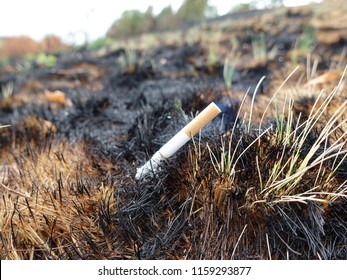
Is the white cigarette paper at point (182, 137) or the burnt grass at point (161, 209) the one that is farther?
the white cigarette paper at point (182, 137)

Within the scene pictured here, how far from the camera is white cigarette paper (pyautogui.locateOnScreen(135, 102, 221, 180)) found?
1355 mm

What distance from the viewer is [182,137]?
1406mm

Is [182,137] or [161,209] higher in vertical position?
[182,137]

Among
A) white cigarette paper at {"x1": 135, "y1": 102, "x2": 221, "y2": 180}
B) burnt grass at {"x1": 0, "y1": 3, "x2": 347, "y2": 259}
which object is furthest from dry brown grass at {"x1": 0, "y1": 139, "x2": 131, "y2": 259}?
white cigarette paper at {"x1": 135, "y1": 102, "x2": 221, "y2": 180}

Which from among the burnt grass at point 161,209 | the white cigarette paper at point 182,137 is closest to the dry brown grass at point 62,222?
the burnt grass at point 161,209

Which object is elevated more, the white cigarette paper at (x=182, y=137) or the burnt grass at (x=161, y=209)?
the white cigarette paper at (x=182, y=137)

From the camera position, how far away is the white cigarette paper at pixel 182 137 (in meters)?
1.36

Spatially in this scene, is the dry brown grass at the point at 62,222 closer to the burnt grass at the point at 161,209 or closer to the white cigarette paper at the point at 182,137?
the burnt grass at the point at 161,209

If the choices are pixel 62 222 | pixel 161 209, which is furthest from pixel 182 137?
pixel 62 222

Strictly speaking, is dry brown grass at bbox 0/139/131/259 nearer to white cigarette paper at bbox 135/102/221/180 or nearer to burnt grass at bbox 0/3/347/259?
burnt grass at bbox 0/3/347/259

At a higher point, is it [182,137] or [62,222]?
[182,137]

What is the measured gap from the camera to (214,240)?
4.10 ft

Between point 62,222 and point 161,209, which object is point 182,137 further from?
point 62,222
